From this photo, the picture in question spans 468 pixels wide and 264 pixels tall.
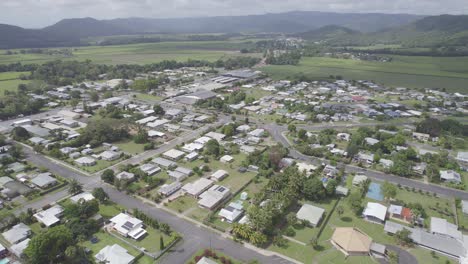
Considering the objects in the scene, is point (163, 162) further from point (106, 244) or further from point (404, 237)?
point (404, 237)

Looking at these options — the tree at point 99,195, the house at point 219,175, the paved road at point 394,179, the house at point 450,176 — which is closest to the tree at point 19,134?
the tree at point 99,195

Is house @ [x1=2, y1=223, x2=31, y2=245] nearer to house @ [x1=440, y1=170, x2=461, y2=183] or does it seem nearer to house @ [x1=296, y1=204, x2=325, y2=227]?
house @ [x1=296, y1=204, x2=325, y2=227]

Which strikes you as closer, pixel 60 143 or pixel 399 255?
pixel 399 255

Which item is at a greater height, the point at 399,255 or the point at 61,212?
the point at 61,212

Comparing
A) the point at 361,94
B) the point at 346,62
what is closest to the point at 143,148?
the point at 361,94

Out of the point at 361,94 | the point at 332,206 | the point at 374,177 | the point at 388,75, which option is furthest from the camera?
the point at 388,75

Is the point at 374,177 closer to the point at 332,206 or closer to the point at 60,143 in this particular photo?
the point at 332,206
